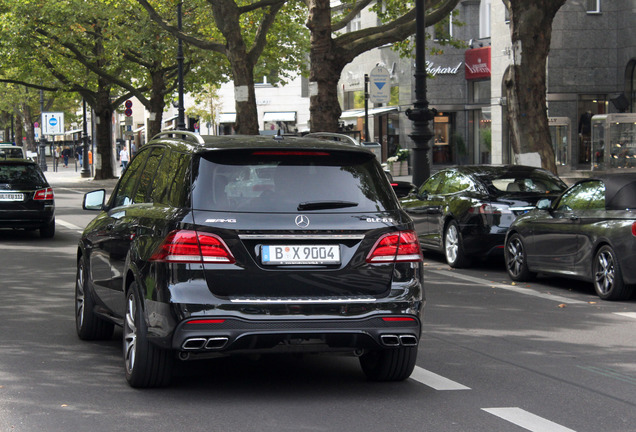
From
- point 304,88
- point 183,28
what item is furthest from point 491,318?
point 304,88

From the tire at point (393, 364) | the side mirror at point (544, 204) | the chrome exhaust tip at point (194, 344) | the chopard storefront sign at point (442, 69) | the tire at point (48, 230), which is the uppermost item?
the chopard storefront sign at point (442, 69)

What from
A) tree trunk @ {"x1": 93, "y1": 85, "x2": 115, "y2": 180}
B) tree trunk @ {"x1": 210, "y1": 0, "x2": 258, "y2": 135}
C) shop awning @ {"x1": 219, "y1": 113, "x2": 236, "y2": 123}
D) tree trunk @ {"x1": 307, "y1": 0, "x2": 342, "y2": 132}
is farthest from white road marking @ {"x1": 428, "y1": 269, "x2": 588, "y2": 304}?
shop awning @ {"x1": 219, "y1": 113, "x2": 236, "y2": 123}

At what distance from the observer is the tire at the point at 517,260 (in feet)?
44.4

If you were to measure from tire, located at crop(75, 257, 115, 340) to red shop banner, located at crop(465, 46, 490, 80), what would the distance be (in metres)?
41.7

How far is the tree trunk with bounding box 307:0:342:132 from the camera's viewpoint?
76.5 ft

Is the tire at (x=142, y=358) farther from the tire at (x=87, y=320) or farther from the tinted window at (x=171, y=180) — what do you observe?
the tire at (x=87, y=320)

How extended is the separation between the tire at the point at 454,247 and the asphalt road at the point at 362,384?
3952 millimetres

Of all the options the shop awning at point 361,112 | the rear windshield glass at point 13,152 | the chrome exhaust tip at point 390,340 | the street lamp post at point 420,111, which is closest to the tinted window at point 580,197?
the chrome exhaust tip at point 390,340

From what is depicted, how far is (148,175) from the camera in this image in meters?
Result: 7.66

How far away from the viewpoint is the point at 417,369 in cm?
764

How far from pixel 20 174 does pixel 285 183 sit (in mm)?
14496

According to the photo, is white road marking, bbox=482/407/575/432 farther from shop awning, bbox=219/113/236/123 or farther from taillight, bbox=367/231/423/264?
shop awning, bbox=219/113/236/123

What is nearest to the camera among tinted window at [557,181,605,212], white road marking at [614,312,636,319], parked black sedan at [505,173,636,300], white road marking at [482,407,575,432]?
white road marking at [482,407,575,432]

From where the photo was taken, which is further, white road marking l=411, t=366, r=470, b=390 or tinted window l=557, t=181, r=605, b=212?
tinted window l=557, t=181, r=605, b=212
